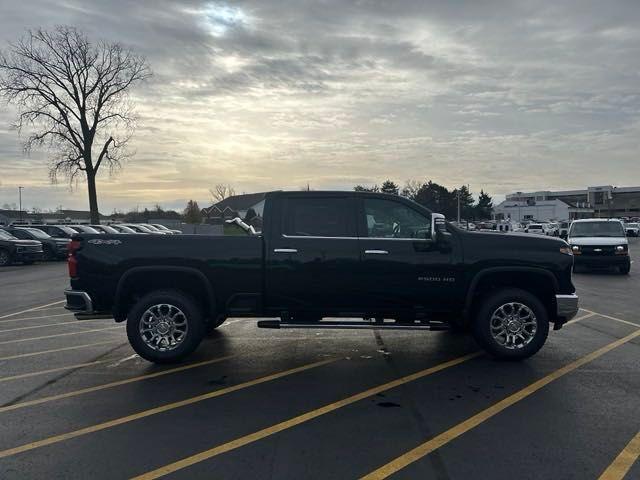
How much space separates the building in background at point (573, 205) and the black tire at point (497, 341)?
93.6 m

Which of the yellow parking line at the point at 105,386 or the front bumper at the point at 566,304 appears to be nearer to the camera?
the yellow parking line at the point at 105,386

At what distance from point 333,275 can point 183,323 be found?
1903 millimetres

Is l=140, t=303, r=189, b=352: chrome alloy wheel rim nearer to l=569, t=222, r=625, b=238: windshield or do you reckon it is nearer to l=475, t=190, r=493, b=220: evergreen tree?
l=569, t=222, r=625, b=238: windshield

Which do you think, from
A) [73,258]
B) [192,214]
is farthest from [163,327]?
[192,214]

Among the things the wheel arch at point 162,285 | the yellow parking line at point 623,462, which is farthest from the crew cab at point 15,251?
the yellow parking line at point 623,462

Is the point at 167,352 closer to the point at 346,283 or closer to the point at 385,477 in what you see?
the point at 346,283

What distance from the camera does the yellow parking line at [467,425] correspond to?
375 centimetres

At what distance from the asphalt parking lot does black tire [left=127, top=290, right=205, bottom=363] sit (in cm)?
16

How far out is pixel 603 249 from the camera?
17.1 metres

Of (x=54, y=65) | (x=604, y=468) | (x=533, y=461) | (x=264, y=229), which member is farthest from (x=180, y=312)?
(x=54, y=65)

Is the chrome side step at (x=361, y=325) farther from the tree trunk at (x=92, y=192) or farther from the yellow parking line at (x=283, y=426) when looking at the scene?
the tree trunk at (x=92, y=192)

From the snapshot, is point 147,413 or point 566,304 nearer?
point 147,413

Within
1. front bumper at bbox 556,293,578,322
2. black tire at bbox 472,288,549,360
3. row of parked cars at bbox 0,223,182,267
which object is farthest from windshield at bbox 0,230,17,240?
front bumper at bbox 556,293,578,322

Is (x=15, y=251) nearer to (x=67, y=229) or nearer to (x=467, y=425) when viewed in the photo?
(x=67, y=229)
